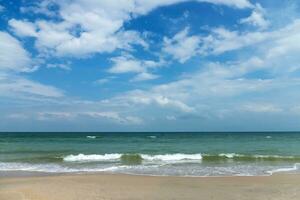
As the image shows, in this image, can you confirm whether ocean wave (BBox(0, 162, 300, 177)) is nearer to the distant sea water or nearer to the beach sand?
the distant sea water

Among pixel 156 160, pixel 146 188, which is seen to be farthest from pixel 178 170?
pixel 156 160

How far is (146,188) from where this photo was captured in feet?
39.9

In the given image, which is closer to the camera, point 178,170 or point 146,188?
point 146,188

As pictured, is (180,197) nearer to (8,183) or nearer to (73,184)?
(73,184)

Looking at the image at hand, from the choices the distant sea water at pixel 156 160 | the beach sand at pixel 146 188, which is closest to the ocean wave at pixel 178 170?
the distant sea water at pixel 156 160

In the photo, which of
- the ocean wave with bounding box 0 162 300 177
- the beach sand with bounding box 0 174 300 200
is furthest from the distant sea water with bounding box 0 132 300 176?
the beach sand with bounding box 0 174 300 200

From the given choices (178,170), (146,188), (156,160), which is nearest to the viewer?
(146,188)

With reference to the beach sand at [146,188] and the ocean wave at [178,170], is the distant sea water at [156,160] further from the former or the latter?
the beach sand at [146,188]

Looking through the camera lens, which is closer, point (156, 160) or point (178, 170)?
point (178, 170)

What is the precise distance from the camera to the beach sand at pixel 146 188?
1071cm

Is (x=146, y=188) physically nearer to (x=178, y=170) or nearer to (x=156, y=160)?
(x=178, y=170)

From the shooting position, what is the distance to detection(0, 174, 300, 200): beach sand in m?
10.7

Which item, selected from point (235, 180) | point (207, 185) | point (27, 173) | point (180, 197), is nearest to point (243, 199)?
point (180, 197)

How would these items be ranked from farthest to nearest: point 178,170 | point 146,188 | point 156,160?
point 156,160 < point 178,170 < point 146,188
